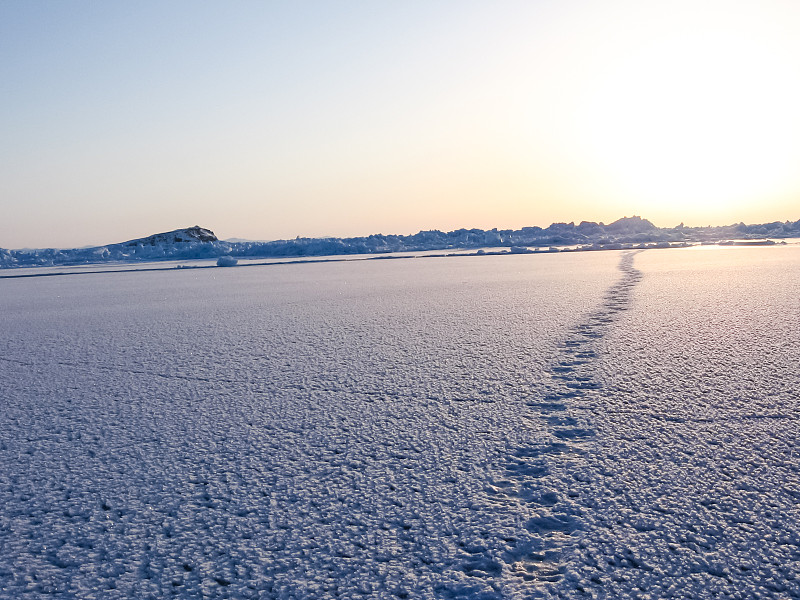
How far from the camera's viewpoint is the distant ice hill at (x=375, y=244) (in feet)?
76.7

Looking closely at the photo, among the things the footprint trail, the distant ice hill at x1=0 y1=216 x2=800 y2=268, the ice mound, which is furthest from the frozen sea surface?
the distant ice hill at x1=0 y1=216 x2=800 y2=268

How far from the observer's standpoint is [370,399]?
251cm

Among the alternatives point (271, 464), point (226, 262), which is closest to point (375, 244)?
point (226, 262)

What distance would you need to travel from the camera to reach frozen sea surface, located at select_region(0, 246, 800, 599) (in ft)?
4.15

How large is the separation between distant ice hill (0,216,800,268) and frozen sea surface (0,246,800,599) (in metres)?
17.0

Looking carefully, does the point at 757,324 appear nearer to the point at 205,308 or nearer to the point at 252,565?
the point at 252,565

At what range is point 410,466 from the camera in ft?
5.87

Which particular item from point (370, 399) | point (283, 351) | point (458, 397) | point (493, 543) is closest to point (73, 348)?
point (283, 351)

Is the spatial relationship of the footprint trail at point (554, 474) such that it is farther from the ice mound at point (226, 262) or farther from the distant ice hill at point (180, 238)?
the distant ice hill at point (180, 238)

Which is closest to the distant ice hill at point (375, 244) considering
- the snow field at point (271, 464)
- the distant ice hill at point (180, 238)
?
the distant ice hill at point (180, 238)

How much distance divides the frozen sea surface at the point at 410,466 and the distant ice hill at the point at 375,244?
1701cm

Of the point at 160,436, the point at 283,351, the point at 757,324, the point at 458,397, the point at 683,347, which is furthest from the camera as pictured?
the point at 757,324

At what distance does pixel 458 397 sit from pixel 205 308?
4.39 m

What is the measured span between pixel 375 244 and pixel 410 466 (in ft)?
82.7
